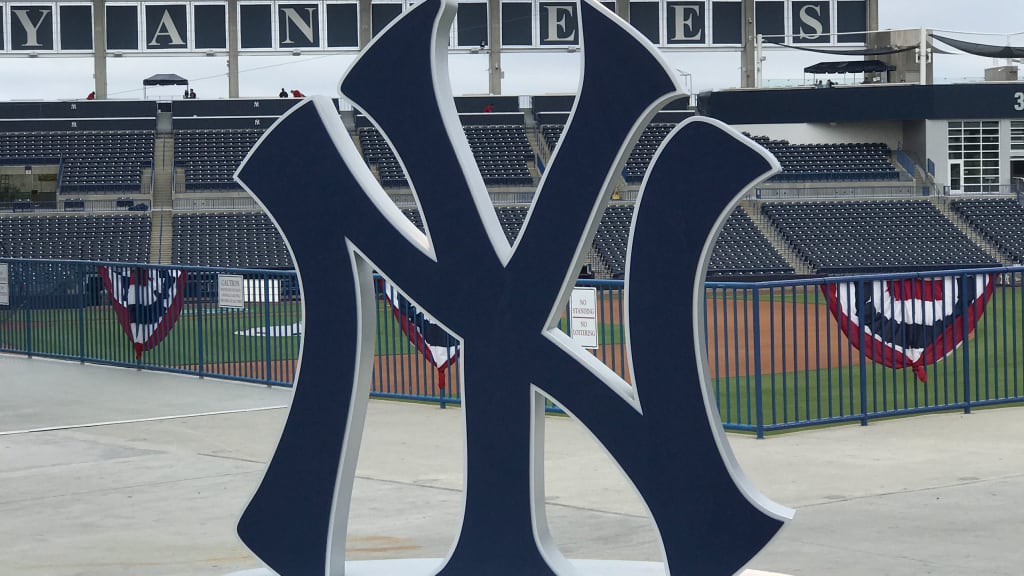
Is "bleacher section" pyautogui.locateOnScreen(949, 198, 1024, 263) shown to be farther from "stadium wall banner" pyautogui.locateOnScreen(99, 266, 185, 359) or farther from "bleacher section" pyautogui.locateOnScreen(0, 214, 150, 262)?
"stadium wall banner" pyautogui.locateOnScreen(99, 266, 185, 359)

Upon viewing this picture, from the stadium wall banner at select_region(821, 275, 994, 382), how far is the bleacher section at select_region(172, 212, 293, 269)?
27.8 m

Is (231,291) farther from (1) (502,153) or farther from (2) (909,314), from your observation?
(1) (502,153)

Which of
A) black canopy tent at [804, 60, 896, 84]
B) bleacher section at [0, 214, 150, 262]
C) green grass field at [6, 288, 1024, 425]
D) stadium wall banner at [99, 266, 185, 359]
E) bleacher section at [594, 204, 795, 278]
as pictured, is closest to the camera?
green grass field at [6, 288, 1024, 425]

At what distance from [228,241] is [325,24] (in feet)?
38.1

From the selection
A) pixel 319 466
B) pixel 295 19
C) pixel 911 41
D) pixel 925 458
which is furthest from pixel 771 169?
pixel 911 41

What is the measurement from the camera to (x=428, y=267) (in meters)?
6.77

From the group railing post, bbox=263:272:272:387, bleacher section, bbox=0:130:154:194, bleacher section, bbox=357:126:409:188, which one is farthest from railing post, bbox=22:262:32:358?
bleacher section, bbox=357:126:409:188


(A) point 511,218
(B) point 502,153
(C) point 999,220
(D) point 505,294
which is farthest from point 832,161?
(D) point 505,294

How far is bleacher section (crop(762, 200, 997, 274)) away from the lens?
43.3 metres

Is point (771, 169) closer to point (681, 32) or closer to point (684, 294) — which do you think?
point (684, 294)

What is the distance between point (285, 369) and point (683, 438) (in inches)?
484

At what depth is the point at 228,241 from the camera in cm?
4200

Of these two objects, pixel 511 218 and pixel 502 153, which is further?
pixel 502 153

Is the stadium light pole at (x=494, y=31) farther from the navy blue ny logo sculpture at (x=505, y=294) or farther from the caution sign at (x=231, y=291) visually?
the navy blue ny logo sculpture at (x=505, y=294)
